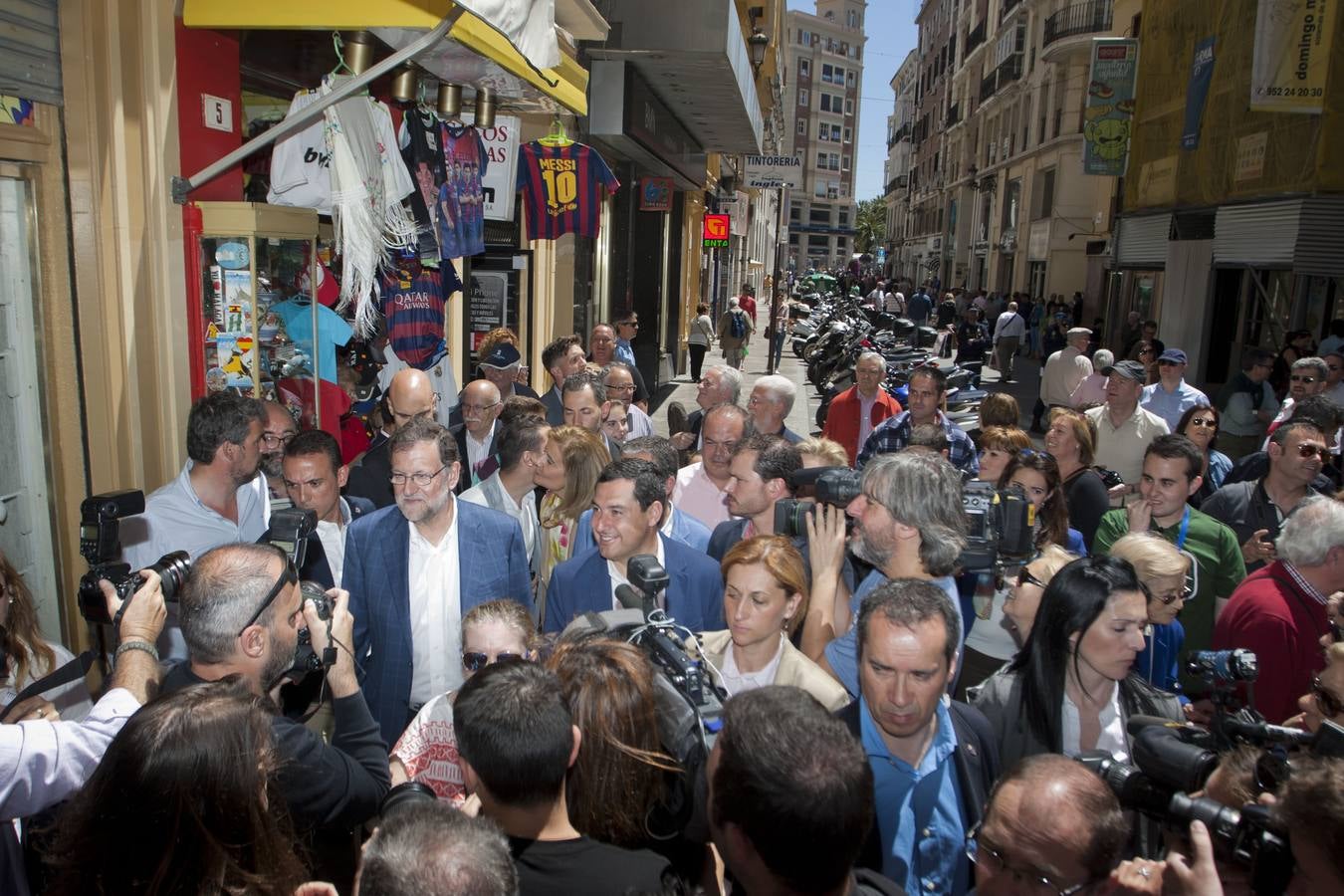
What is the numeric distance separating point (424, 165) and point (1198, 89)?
17.0m

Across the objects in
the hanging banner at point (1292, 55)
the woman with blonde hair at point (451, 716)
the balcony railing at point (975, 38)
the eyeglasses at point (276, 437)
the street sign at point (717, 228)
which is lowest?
the woman with blonde hair at point (451, 716)

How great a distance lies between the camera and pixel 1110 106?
21.8 meters

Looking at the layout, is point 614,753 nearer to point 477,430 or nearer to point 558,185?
point 477,430

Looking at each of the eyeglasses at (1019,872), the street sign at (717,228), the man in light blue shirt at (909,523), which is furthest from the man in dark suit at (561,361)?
the street sign at (717,228)

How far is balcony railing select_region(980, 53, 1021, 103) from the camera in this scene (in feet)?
129

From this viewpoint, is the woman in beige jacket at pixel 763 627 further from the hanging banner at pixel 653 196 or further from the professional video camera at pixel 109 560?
the hanging banner at pixel 653 196

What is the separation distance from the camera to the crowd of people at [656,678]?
2.01m

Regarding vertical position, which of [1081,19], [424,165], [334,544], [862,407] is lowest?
[334,544]

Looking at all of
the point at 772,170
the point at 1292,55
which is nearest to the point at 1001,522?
the point at 1292,55

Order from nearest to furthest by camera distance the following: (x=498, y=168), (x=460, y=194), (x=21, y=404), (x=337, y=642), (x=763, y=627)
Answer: (x=337, y=642), (x=763, y=627), (x=21, y=404), (x=460, y=194), (x=498, y=168)

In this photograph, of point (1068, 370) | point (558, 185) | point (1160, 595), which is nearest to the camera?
point (1160, 595)

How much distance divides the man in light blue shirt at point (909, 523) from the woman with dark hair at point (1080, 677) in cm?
40

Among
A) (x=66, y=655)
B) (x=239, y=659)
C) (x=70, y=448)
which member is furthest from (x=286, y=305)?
(x=239, y=659)

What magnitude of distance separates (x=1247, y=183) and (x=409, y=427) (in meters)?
15.7
